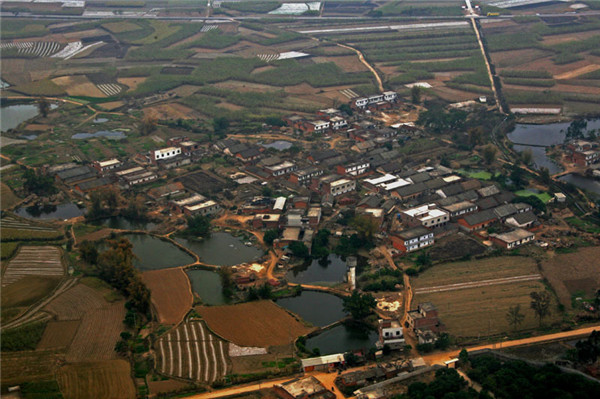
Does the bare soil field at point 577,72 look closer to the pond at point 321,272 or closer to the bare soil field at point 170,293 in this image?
the pond at point 321,272

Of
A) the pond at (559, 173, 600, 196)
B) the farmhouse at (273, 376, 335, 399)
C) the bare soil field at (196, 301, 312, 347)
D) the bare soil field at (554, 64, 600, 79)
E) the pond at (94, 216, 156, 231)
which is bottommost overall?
the pond at (94, 216, 156, 231)

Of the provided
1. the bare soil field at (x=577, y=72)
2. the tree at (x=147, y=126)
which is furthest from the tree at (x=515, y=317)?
the bare soil field at (x=577, y=72)

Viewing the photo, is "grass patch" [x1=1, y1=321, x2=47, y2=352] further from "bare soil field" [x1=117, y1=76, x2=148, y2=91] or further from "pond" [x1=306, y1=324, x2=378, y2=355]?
"bare soil field" [x1=117, y1=76, x2=148, y2=91]

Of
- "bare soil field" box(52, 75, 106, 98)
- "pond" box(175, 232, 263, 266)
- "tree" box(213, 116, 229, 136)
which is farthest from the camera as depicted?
"bare soil field" box(52, 75, 106, 98)

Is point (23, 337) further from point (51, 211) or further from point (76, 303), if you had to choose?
point (51, 211)

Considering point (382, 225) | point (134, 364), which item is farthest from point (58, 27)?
point (134, 364)

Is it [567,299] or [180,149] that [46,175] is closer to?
[180,149]

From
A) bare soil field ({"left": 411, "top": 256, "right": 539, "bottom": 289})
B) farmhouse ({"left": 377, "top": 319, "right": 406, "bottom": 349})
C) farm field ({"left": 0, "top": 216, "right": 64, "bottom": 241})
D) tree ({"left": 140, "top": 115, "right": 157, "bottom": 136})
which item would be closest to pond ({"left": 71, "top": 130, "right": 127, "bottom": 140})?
tree ({"left": 140, "top": 115, "right": 157, "bottom": 136})
